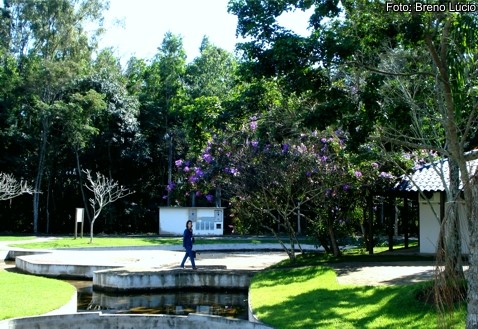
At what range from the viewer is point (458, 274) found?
6.73 meters

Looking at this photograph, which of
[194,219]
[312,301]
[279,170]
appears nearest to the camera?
[312,301]

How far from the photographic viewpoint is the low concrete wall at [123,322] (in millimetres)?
11250

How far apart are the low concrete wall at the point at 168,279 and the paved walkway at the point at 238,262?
2094 mm

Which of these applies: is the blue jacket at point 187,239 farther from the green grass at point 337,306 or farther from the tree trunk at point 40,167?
the tree trunk at point 40,167

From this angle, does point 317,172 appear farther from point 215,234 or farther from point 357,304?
point 215,234

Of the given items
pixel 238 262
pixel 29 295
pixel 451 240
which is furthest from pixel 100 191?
pixel 451 240

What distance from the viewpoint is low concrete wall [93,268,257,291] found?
18.2 m

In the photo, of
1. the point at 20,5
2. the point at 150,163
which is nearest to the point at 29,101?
the point at 20,5

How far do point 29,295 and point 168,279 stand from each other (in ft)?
17.6

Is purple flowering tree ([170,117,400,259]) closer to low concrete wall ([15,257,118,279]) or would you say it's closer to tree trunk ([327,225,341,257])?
tree trunk ([327,225,341,257])

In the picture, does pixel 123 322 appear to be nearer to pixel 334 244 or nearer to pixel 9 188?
pixel 334 244

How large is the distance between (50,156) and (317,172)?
30.5 meters

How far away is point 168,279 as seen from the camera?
18.8 m

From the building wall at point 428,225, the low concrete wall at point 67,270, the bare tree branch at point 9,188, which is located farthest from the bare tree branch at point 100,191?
the building wall at point 428,225
